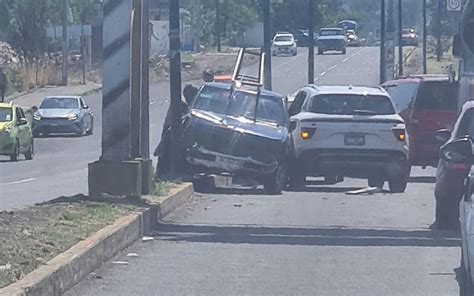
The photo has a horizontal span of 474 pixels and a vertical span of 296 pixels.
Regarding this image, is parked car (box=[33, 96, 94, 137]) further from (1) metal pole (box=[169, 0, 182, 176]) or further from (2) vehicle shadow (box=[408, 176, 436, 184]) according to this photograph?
(1) metal pole (box=[169, 0, 182, 176])

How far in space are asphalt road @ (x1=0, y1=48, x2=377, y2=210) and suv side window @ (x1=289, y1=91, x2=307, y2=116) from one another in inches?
162

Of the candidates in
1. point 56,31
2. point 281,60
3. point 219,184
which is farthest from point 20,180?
point 281,60

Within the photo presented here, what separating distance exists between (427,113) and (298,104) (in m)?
3.13

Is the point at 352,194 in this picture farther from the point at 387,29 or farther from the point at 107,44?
the point at 387,29

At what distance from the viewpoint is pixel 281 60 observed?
81.0 m

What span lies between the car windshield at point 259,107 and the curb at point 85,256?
6.16m

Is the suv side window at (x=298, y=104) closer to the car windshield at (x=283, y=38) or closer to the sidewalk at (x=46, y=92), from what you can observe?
the sidewalk at (x=46, y=92)

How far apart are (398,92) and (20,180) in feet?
26.8

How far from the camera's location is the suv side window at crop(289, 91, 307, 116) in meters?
22.9

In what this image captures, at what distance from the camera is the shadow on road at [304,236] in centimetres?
1373

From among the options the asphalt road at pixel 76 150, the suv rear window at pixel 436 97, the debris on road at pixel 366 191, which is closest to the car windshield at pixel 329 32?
the asphalt road at pixel 76 150

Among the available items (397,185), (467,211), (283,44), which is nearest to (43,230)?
(467,211)

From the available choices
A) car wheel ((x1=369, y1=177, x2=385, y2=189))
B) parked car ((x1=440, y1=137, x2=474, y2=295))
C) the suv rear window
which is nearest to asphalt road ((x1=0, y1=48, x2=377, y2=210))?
car wheel ((x1=369, y1=177, x2=385, y2=189))

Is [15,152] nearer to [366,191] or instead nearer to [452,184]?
[366,191]
